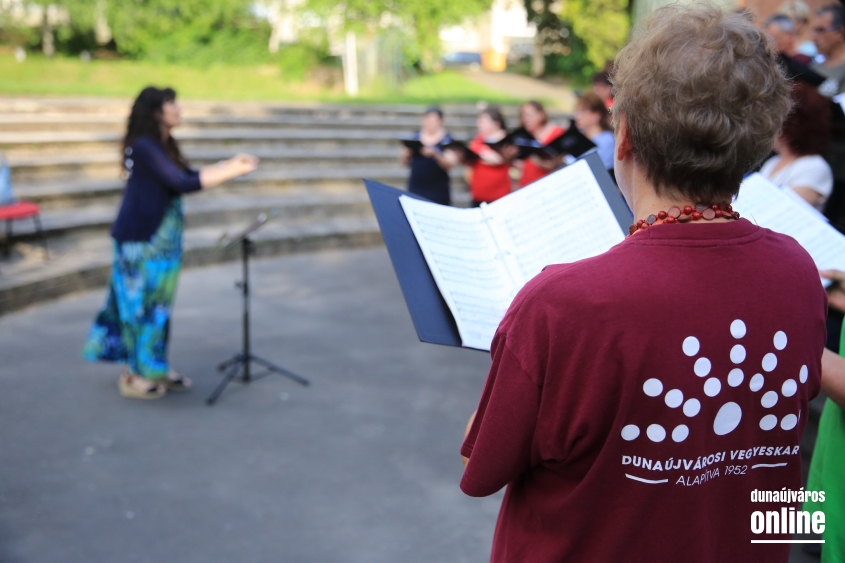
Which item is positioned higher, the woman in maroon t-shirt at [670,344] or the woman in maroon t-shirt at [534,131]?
the woman in maroon t-shirt at [670,344]

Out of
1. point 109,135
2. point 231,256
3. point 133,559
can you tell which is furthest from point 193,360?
point 109,135

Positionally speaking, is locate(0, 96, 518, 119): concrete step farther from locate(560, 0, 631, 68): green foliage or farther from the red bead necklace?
the red bead necklace

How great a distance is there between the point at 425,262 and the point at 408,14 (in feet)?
59.4

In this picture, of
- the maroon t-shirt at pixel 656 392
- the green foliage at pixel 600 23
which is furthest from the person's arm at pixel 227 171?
the green foliage at pixel 600 23

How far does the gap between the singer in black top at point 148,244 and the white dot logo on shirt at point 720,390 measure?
3478 mm

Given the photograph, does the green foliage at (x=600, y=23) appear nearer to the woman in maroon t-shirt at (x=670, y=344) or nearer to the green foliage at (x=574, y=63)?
the green foliage at (x=574, y=63)

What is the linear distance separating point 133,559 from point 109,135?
7.57m

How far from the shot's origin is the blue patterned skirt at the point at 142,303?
444cm

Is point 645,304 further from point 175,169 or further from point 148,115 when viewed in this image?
point 148,115

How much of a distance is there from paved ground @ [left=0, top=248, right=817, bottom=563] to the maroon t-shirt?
6.92ft

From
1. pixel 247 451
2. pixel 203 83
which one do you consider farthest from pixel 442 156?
pixel 203 83

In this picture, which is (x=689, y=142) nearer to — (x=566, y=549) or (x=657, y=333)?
(x=657, y=333)

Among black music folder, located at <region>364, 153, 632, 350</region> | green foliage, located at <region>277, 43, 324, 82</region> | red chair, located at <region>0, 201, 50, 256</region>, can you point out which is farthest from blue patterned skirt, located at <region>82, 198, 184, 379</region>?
green foliage, located at <region>277, 43, 324, 82</region>

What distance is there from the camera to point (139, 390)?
4.64 meters
